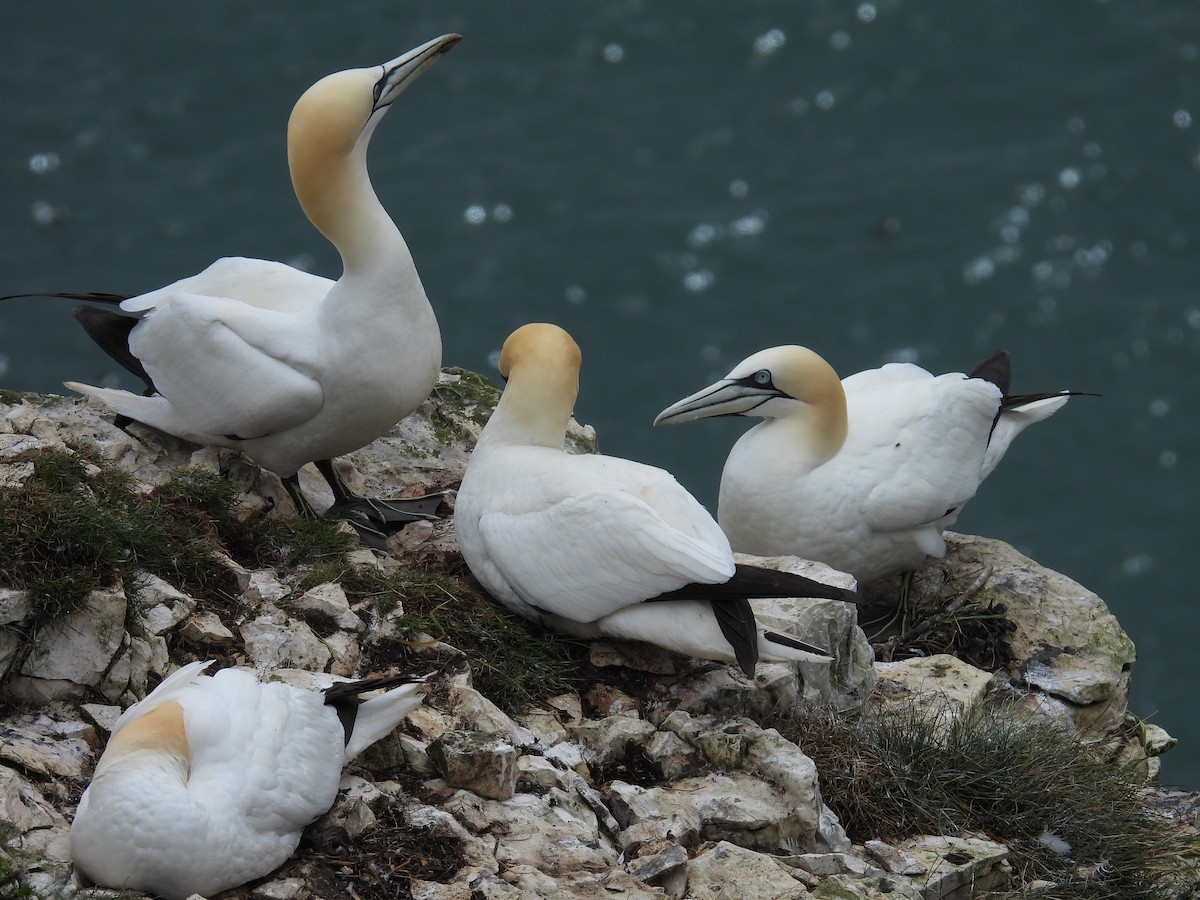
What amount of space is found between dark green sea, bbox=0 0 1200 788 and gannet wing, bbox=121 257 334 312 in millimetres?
8955

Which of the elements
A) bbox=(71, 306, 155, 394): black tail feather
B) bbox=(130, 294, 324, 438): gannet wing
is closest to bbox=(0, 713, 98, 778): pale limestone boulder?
bbox=(130, 294, 324, 438): gannet wing

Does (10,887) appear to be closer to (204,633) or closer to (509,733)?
(204,633)

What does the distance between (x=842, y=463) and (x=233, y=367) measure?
270cm

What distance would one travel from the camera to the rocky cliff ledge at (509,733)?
4.16 meters

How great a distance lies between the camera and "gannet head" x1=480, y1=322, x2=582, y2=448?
575 centimetres

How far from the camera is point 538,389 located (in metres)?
5.75

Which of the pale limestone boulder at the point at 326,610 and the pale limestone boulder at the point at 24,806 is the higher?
the pale limestone boulder at the point at 24,806

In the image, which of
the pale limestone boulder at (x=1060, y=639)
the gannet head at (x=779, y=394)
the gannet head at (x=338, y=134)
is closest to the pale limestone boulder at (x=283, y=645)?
the gannet head at (x=338, y=134)

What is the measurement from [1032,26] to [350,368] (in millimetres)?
14984

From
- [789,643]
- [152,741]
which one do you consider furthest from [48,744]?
[789,643]

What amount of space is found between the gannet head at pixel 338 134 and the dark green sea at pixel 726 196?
30.8ft

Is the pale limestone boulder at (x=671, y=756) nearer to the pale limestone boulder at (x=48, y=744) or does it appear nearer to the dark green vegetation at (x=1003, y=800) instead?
the dark green vegetation at (x=1003, y=800)

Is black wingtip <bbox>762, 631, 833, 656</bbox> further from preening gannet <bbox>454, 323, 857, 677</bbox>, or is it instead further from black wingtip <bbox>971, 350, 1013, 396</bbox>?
black wingtip <bbox>971, 350, 1013, 396</bbox>

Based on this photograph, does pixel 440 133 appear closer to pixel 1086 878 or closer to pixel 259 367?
pixel 259 367
